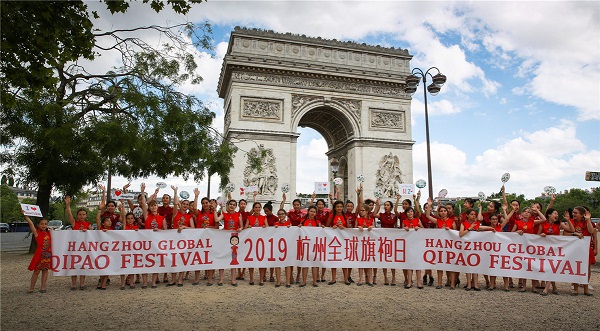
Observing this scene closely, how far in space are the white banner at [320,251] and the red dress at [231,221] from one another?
0.55 feet

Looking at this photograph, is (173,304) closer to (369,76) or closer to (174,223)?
(174,223)

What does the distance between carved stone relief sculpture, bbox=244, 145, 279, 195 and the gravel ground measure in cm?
1781

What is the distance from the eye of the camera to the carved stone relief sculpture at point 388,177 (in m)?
28.6

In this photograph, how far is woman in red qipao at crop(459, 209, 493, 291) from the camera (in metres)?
8.39

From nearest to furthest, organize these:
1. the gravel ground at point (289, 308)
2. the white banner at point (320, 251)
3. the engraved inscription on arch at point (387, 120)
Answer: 1. the gravel ground at point (289, 308)
2. the white banner at point (320, 251)
3. the engraved inscription on arch at point (387, 120)

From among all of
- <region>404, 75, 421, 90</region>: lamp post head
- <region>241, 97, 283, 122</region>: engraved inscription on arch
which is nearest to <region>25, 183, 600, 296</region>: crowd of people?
<region>404, 75, 421, 90</region>: lamp post head

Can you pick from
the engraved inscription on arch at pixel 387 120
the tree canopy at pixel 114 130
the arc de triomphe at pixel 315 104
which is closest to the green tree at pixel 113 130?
the tree canopy at pixel 114 130

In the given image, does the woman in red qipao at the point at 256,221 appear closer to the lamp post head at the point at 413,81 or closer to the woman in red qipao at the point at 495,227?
the woman in red qipao at the point at 495,227

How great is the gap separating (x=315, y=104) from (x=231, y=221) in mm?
21070

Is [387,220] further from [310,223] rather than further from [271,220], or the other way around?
[271,220]

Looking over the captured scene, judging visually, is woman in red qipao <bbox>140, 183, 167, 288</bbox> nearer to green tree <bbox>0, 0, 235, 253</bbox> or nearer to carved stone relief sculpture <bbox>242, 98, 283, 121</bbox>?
green tree <bbox>0, 0, 235, 253</bbox>

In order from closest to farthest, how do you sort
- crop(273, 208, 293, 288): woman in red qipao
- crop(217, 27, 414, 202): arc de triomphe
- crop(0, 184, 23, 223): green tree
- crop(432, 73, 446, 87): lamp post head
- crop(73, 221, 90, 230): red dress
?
crop(73, 221, 90, 230): red dress → crop(273, 208, 293, 288): woman in red qipao → crop(432, 73, 446, 87): lamp post head → crop(217, 27, 414, 202): arc de triomphe → crop(0, 184, 23, 223): green tree

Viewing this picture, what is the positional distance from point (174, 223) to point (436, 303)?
5339mm

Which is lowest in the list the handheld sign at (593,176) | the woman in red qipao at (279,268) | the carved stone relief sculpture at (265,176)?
the woman in red qipao at (279,268)
